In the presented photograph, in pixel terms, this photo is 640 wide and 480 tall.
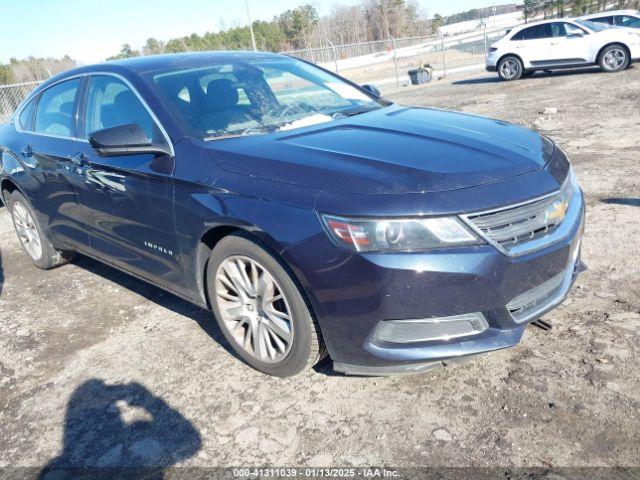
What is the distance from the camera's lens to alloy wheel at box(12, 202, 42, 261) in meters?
5.12

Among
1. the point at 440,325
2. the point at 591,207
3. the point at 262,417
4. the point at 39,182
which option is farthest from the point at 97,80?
the point at 591,207

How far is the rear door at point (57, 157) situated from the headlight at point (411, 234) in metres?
2.43

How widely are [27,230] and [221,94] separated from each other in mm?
2774

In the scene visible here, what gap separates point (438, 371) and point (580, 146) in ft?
18.6

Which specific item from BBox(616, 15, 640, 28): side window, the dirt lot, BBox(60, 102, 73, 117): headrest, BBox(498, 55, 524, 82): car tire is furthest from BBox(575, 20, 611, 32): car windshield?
BBox(60, 102, 73, 117): headrest

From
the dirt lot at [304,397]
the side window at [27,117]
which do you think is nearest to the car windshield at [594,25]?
the dirt lot at [304,397]

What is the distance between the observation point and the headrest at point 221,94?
3508mm

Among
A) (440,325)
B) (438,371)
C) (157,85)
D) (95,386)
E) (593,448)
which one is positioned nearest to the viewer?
(593,448)

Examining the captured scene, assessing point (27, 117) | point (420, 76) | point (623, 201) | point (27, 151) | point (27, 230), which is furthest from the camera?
point (420, 76)

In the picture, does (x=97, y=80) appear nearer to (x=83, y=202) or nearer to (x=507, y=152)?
(x=83, y=202)

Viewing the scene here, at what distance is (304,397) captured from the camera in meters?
2.88

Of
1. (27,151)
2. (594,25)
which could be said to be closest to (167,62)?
(27,151)

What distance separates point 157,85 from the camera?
3.51 m

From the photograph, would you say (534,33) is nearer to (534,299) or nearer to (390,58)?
(390,58)
